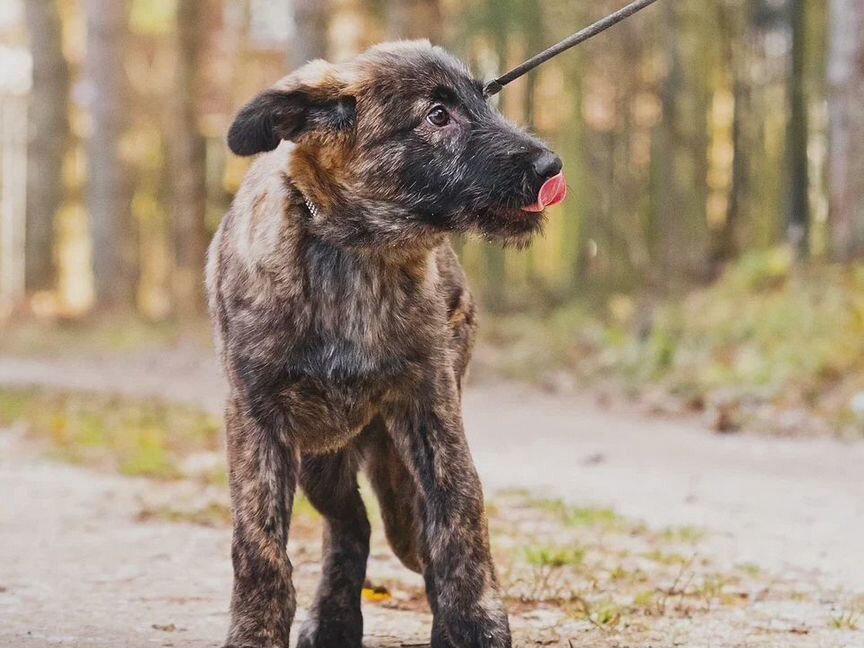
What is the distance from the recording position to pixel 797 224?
17406 millimetres

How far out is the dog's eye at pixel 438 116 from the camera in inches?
204

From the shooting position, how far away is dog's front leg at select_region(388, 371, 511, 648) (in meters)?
4.84

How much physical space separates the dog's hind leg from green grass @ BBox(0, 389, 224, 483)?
4132mm

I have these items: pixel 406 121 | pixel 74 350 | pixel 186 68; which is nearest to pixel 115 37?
pixel 186 68

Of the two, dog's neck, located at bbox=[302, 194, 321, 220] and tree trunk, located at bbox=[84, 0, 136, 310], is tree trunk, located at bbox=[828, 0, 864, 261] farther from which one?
tree trunk, located at bbox=[84, 0, 136, 310]

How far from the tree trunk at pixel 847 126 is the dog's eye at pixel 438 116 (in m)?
10.7

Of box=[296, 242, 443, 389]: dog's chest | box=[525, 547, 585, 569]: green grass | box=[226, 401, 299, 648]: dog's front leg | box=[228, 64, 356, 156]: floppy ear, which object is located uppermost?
box=[228, 64, 356, 156]: floppy ear

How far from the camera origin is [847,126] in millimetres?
15234

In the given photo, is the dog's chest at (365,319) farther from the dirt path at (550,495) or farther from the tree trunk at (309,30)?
the tree trunk at (309,30)

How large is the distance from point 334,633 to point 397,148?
5.63 ft

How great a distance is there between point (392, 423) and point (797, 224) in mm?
13145

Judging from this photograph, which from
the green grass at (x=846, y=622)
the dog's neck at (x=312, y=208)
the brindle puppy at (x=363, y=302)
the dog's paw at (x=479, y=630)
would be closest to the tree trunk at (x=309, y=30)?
the brindle puppy at (x=363, y=302)

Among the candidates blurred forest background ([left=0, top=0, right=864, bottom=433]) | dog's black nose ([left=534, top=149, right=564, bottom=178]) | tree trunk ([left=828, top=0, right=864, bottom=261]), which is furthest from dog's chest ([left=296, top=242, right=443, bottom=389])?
tree trunk ([left=828, top=0, right=864, bottom=261])

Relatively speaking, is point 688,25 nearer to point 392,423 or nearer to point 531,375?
point 531,375
